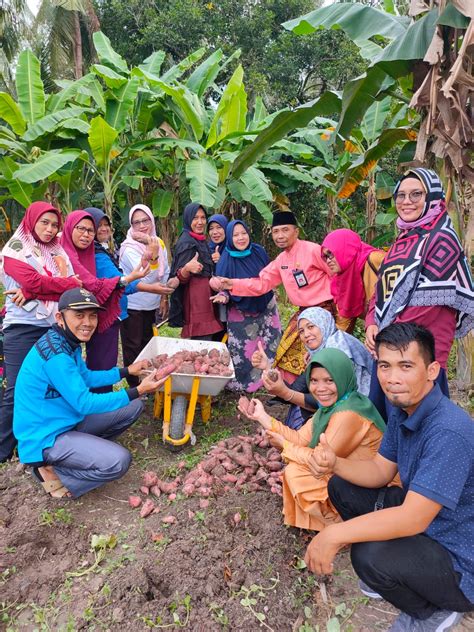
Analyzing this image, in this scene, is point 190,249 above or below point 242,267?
above

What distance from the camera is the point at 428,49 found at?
297 cm

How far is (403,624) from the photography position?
1914 mm

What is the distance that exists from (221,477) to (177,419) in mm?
706

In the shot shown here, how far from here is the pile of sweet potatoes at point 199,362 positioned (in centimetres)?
353

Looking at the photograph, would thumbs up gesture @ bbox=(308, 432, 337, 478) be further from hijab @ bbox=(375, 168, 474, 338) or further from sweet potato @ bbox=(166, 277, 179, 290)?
sweet potato @ bbox=(166, 277, 179, 290)

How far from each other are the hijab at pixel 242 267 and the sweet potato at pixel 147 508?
2.11m

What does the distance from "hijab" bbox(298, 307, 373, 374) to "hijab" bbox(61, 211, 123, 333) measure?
1.56m

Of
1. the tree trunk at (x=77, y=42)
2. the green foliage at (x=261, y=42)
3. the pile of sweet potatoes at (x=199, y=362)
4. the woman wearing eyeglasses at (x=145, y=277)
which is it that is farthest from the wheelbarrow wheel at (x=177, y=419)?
the tree trunk at (x=77, y=42)

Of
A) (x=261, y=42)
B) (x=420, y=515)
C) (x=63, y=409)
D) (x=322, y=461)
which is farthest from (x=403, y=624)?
(x=261, y=42)

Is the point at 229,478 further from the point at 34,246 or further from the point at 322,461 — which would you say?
the point at 34,246

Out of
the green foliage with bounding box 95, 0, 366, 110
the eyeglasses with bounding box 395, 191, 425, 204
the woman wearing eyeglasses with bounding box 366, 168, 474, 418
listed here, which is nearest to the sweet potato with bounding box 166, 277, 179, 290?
the woman wearing eyeglasses with bounding box 366, 168, 474, 418

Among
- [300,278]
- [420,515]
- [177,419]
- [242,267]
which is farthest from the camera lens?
[242,267]

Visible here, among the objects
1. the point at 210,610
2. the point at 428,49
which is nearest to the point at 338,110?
the point at 428,49

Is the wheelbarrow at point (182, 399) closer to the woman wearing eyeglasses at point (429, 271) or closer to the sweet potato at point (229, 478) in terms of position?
the sweet potato at point (229, 478)
